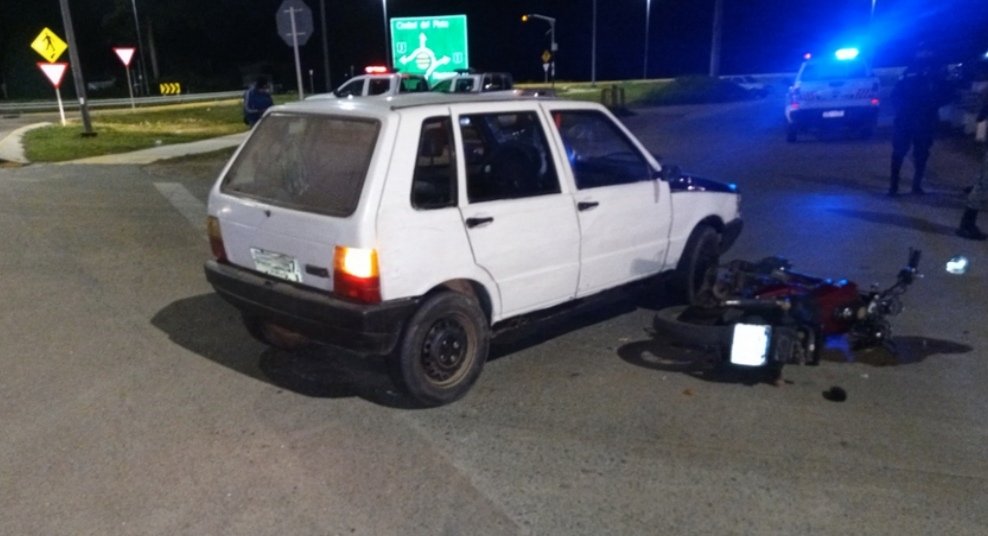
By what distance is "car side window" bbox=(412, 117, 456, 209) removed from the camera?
15.0 feet

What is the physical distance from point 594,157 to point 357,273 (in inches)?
99.2

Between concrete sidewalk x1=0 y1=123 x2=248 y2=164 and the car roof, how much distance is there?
42.0 feet

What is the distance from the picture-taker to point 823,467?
4.02m

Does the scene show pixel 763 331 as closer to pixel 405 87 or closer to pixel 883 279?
pixel 883 279

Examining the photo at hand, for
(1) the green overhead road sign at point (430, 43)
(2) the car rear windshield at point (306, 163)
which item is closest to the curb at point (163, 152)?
(1) the green overhead road sign at point (430, 43)

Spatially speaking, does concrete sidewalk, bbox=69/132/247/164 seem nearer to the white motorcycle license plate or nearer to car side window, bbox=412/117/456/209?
car side window, bbox=412/117/456/209

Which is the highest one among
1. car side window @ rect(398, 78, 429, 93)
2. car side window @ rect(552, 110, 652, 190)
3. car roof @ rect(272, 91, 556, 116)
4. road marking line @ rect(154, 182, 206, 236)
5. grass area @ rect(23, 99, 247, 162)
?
car roof @ rect(272, 91, 556, 116)

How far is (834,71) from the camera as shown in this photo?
61.5 feet

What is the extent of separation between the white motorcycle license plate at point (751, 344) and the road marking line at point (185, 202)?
262 inches

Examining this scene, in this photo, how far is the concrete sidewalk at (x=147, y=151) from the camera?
16.9 meters

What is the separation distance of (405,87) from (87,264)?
15.9 m

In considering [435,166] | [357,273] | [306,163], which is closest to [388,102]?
[435,166]

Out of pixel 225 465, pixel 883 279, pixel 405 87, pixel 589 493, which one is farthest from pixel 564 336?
pixel 405 87

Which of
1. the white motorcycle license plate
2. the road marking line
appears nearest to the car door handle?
the white motorcycle license plate
